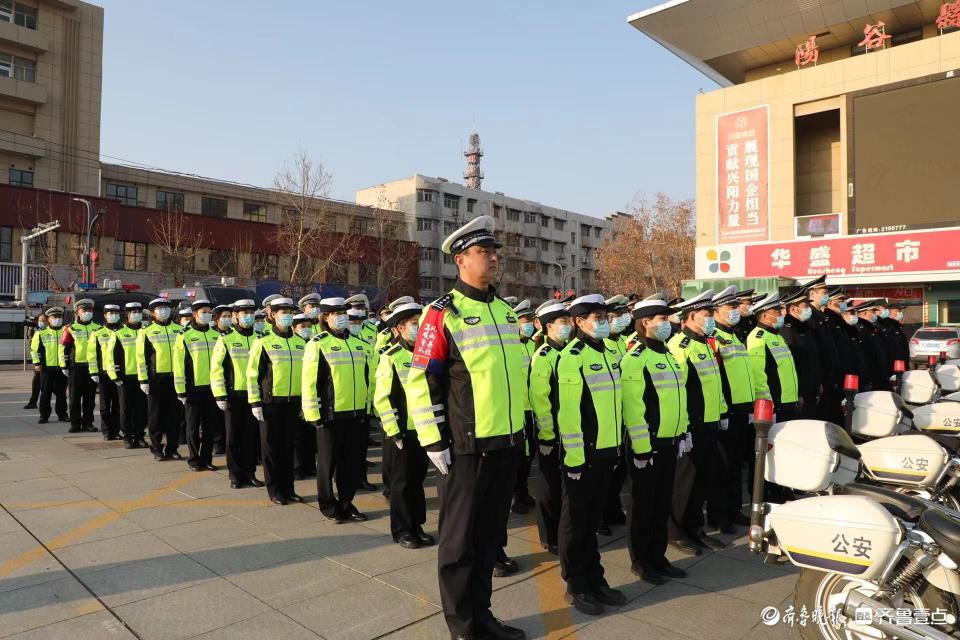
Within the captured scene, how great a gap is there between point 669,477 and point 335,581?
2515mm

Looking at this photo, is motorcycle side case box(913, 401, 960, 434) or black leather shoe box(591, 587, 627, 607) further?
motorcycle side case box(913, 401, 960, 434)

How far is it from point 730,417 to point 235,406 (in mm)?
5342

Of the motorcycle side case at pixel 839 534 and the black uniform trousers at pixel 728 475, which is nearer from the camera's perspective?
the motorcycle side case at pixel 839 534

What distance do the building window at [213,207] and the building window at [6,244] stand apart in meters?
11.6

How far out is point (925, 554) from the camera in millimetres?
2992

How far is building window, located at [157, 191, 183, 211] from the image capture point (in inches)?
1603

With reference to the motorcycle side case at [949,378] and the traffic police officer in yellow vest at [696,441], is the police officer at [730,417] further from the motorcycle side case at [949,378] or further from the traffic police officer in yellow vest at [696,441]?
the motorcycle side case at [949,378]

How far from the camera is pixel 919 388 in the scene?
688 cm

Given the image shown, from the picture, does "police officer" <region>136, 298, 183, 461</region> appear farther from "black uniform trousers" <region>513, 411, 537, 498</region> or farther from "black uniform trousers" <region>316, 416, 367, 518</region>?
Answer: "black uniform trousers" <region>513, 411, 537, 498</region>

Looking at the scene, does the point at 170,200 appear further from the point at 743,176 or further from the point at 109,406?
the point at 109,406

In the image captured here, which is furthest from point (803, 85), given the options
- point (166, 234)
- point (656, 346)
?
point (166, 234)

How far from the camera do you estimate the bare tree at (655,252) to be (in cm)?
3988

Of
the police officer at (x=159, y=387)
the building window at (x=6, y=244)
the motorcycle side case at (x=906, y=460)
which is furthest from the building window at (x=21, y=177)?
the motorcycle side case at (x=906, y=460)

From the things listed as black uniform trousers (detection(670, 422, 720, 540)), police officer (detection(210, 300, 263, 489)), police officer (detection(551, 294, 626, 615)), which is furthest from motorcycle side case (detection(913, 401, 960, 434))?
police officer (detection(210, 300, 263, 489))
